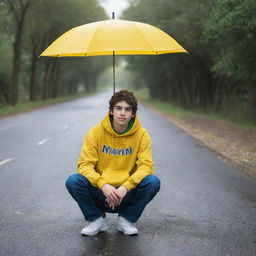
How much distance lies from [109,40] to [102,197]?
1733mm

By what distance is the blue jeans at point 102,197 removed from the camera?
4566 mm

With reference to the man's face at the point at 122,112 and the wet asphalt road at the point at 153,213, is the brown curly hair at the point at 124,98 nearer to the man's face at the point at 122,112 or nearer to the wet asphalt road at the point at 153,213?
the man's face at the point at 122,112

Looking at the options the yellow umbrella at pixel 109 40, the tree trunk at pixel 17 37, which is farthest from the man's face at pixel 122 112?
the tree trunk at pixel 17 37

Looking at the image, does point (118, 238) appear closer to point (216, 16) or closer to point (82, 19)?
point (216, 16)

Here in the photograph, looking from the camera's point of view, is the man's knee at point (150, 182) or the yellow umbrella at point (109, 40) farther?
the yellow umbrella at point (109, 40)

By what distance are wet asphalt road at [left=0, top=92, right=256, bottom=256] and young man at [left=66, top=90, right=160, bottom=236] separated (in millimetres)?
318

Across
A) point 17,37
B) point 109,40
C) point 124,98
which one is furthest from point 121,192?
point 17,37

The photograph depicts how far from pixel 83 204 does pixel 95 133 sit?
28.6 inches

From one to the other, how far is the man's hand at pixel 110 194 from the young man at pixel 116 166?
0.08 metres

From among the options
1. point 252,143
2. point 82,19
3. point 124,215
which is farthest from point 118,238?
point 82,19

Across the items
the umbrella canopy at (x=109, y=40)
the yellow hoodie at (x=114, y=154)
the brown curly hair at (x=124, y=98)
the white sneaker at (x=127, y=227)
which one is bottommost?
the white sneaker at (x=127, y=227)

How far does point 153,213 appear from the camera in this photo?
583 centimetres

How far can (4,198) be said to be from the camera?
668 cm

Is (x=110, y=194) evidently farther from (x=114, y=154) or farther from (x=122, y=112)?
(x=122, y=112)
